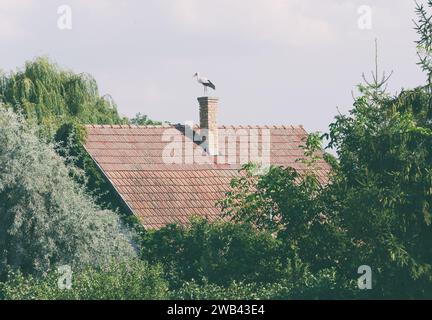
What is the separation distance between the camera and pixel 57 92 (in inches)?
2490

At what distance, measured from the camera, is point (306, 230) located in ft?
102

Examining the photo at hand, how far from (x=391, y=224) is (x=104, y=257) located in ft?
23.9

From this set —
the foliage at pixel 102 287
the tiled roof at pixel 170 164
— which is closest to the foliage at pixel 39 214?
the foliage at pixel 102 287

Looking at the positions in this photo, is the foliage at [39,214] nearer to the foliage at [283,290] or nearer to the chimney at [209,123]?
the foliage at [283,290]

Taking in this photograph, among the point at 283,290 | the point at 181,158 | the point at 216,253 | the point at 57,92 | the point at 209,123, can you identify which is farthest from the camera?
the point at 57,92

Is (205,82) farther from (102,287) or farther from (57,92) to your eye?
(57,92)

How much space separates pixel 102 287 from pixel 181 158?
1394 centimetres

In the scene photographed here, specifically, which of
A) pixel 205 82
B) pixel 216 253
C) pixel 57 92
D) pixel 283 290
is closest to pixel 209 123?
Result: pixel 205 82

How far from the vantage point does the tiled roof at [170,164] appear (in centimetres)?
3916

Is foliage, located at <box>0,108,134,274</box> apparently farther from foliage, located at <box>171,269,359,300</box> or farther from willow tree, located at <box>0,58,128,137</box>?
willow tree, located at <box>0,58,128,137</box>

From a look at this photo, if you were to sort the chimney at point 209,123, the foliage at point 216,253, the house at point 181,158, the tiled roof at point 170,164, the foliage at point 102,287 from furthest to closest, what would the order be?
the chimney at point 209,123
the house at point 181,158
the tiled roof at point 170,164
the foliage at point 216,253
the foliage at point 102,287

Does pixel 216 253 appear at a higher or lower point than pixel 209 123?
lower

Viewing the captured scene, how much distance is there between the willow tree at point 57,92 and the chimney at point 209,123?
714 inches

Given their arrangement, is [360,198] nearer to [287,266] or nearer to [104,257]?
[287,266]
